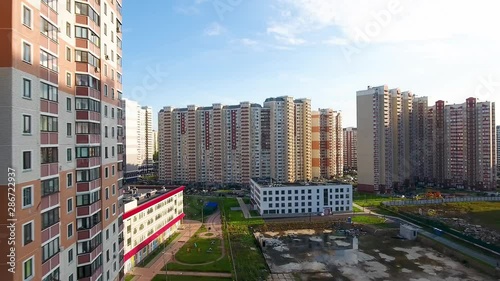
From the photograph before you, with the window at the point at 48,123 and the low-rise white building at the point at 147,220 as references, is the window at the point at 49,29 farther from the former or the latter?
the low-rise white building at the point at 147,220

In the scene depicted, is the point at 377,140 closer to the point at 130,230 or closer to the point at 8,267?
the point at 130,230

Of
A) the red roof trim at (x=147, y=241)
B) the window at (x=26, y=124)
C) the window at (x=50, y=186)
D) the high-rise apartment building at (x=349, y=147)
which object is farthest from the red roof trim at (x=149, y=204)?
the high-rise apartment building at (x=349, y=147)

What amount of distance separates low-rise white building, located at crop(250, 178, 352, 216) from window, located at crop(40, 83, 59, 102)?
4943 centimetres

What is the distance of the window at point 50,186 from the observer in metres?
12.3

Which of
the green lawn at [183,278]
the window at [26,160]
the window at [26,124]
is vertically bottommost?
the green lawn at [183,278]

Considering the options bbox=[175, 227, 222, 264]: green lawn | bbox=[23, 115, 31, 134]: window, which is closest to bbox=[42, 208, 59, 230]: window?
bbox=[23, 115, 31, 134]: window

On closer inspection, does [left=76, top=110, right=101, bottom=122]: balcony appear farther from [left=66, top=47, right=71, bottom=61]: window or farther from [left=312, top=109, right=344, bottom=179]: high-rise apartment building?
[left=312, top=109, right=344, bottom=179]: high-rise apartment building

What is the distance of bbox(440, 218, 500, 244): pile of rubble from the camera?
150ft

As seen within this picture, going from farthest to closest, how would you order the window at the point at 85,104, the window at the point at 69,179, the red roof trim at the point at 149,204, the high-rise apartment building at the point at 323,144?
the high-rise apartment building at the point at 323,144 → the red roof trim at the point at 149,204 → the window at the point at 85,104 → the window at the point at 69,179

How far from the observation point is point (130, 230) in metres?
34.1

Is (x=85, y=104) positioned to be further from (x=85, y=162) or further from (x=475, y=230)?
(x=475, y=230)

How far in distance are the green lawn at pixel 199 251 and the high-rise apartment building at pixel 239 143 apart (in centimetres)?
4852

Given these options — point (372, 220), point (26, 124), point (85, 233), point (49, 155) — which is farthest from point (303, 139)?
point (26, 124)

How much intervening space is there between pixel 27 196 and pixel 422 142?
10259 centimetres
